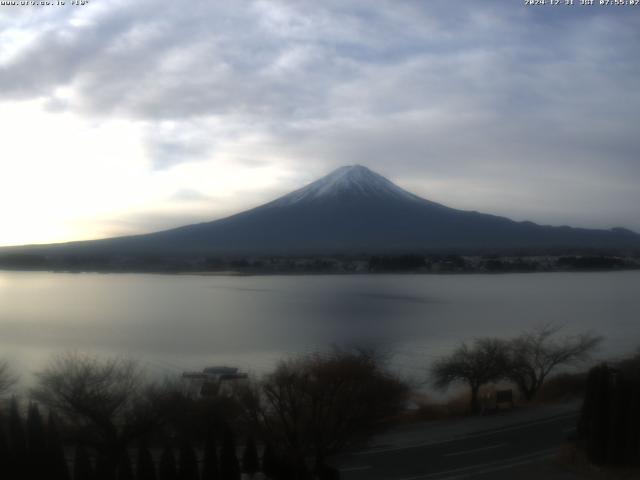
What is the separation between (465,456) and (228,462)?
2.20 meters

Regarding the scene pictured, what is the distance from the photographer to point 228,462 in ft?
16.3

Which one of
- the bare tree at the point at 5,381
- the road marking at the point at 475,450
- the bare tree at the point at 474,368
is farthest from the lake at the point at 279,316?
the road marking at the point at 475,450

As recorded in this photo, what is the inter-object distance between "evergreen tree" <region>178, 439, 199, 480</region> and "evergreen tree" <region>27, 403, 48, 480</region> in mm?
790

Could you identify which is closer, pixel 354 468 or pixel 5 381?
pixel 354 468

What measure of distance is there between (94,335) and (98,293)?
40.2 ft

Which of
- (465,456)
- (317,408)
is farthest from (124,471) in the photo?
(465,456)

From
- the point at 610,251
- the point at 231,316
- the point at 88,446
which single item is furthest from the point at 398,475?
the point at 610,251

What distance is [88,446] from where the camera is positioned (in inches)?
235

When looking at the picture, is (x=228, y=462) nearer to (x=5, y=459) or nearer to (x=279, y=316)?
(x=5, y=459)

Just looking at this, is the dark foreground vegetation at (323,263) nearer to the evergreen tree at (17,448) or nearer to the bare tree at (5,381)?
the bare tree at (5,381)

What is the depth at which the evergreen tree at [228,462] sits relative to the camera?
4.95 meters

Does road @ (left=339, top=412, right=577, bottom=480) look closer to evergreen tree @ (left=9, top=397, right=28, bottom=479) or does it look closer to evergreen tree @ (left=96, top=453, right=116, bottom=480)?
evergreen tree @ (left=96, top=453, right=116, bottom=480)

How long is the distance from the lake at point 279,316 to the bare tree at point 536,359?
149 centimetres

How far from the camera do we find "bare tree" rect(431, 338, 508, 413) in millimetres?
9242
